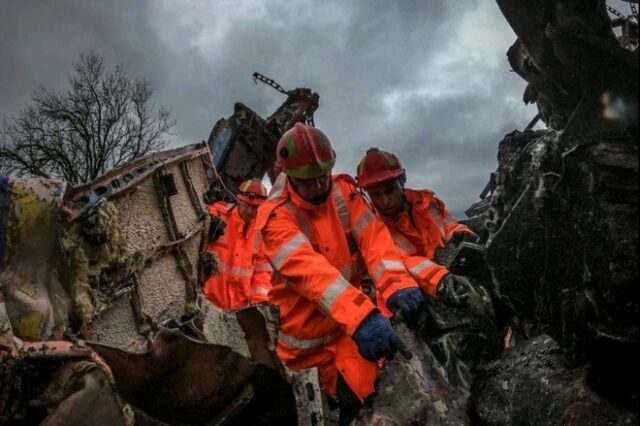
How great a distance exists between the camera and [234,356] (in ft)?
8.16

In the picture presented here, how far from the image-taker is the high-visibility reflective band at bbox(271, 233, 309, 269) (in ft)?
8.07

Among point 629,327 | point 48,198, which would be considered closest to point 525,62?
point 629,327

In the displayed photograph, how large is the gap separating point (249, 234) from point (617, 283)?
4.92 metres

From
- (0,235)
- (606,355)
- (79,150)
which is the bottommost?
(606,355)

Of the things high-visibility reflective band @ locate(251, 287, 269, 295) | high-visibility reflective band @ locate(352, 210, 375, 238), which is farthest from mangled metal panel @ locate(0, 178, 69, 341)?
high-visibility reflective band @ locate(251, 287, 269, 295)

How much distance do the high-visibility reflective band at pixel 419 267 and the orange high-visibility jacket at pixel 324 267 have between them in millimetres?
80

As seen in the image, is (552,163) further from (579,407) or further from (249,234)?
(249,234)

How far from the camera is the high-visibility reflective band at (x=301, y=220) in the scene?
2729 millimetres

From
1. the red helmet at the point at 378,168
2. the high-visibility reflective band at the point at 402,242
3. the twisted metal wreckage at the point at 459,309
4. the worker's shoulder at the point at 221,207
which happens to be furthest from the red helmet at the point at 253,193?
the high-visibility reflective band at the point at 402,242

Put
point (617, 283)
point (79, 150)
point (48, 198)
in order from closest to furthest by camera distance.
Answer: point (617, 283), point (48, 198), point (79, 150)

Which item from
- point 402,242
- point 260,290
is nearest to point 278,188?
point 402,242

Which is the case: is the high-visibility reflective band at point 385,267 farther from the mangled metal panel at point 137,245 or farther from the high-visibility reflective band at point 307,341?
the mangled metal panel at point 137,245

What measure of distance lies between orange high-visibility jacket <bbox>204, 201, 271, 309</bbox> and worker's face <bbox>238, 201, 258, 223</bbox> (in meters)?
0.18

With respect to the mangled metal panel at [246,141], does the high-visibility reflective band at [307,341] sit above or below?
below
